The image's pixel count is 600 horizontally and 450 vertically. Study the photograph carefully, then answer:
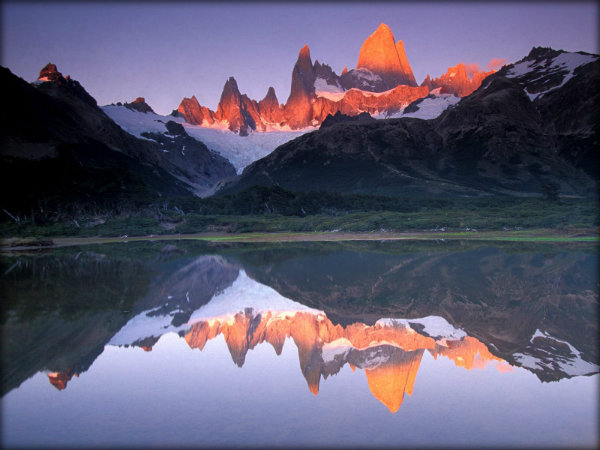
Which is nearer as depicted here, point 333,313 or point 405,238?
point 333,313

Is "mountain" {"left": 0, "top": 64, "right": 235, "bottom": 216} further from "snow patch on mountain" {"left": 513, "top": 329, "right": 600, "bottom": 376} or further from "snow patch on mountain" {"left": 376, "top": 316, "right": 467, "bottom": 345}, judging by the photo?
"snow patch on mountain" {"left": 513, "top": 329, "right": 600, "bottom": 376}

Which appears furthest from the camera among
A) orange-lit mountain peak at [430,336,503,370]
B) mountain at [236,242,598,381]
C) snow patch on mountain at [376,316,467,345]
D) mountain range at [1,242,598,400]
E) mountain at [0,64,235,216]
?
mountain at [0,64,235,216]

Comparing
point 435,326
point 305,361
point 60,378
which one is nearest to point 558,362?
point 435,326

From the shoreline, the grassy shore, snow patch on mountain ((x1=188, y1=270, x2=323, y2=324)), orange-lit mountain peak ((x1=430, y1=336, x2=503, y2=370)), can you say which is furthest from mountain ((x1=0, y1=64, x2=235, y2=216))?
orange-lit mountain peak ((x1=430, y1=336, x2=503, y2=370))

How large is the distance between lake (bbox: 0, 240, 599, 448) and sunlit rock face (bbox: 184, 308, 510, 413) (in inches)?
2.4

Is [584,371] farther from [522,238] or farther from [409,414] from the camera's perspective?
[522,238]

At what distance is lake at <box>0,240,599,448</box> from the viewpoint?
802 centimetres

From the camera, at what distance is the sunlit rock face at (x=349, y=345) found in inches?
418

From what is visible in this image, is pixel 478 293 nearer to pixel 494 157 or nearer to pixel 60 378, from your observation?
pixel 60 378

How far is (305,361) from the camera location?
11.8m

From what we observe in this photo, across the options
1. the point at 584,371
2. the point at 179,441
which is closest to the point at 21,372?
the point at 179,441

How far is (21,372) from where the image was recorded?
11.0 m

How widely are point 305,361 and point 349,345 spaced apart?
1835mm

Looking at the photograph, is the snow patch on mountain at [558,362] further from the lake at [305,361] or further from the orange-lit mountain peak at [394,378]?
the orange-lit mountain peak at [394,378]
